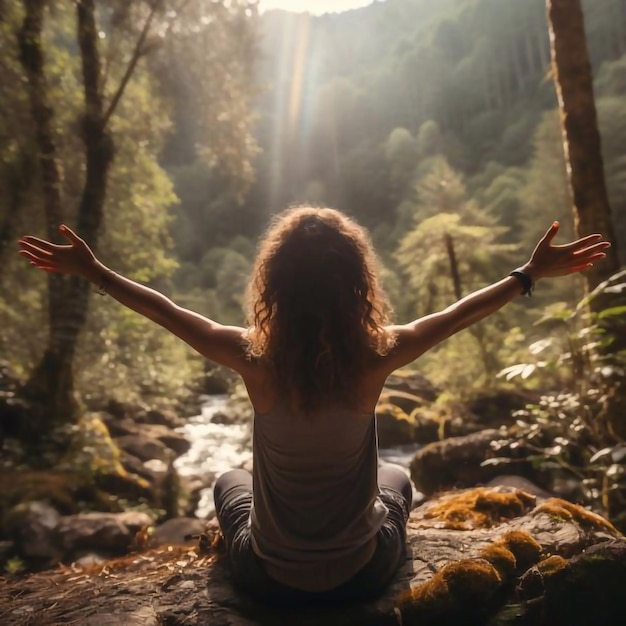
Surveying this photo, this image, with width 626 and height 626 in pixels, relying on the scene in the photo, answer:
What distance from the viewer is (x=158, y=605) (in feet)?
5.55

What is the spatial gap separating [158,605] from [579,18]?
4005mm

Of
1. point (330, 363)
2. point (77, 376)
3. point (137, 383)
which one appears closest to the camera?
point (330, 363)

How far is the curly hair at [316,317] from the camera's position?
1.45 m

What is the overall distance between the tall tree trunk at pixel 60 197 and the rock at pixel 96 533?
60.3 inches

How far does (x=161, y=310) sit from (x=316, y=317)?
19.0 inches

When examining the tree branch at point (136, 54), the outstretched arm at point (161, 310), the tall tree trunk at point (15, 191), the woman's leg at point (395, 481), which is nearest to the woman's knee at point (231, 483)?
the woman's leg at point (395, 481)

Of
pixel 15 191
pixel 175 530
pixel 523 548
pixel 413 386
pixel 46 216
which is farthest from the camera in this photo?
pixel 413 386

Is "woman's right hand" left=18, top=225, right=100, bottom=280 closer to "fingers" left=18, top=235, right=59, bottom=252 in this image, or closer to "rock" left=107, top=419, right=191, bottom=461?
"fingers" left=18, top=235, right=59, bottom=252

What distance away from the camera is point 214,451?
24.7 ft

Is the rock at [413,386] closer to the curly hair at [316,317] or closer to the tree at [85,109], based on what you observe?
the tree at [85,109]

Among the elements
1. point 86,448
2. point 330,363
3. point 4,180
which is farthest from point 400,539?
point 4,180

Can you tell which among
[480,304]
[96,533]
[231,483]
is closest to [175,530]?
[96,533]

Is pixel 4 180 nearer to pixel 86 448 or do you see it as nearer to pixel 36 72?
pixel 36 72

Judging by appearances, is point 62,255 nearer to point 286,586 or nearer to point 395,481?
point 286,586
